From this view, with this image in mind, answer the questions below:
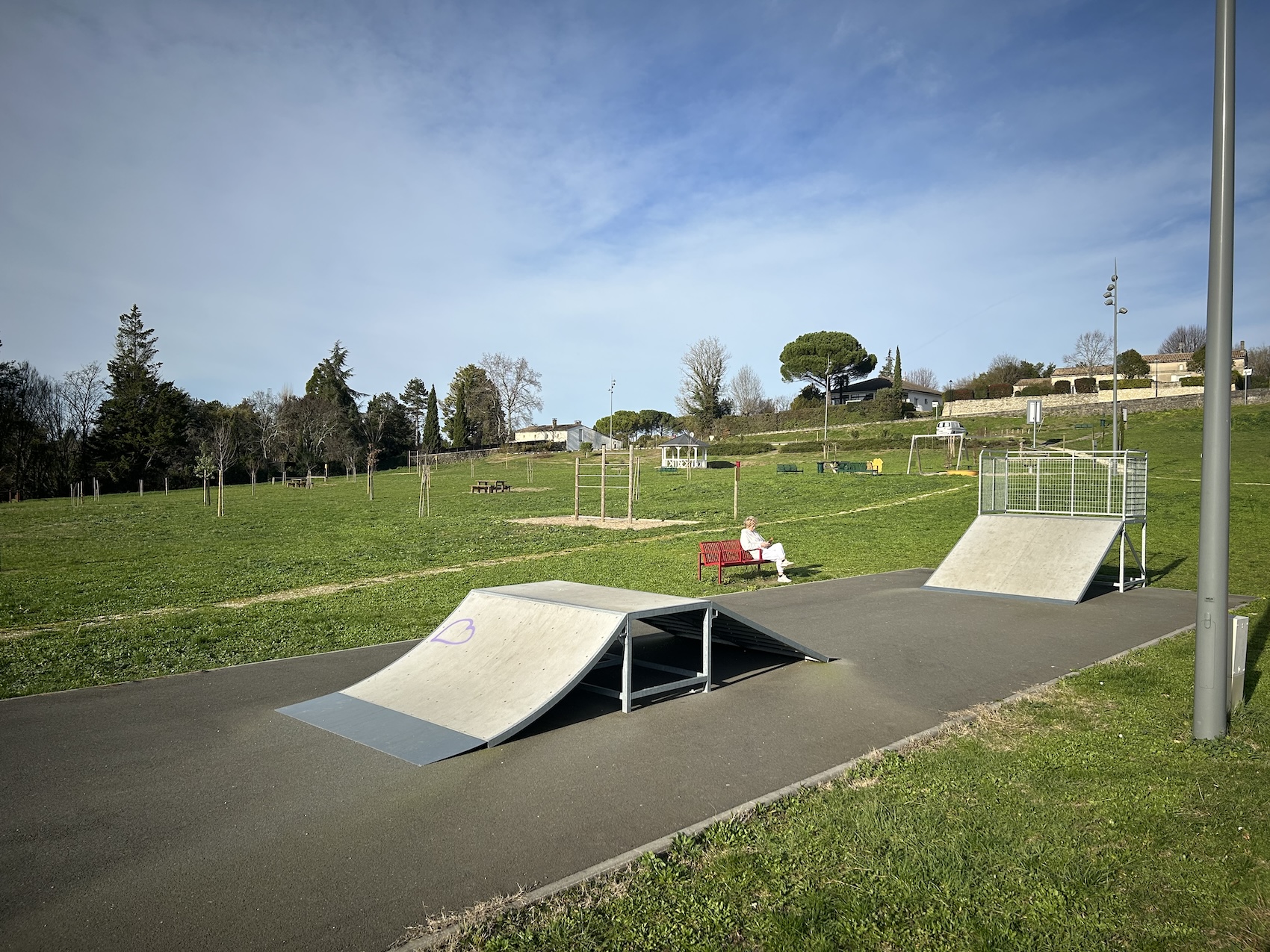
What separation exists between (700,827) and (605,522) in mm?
22255

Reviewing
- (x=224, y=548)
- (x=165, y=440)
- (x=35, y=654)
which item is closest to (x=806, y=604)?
(x=35, y=654)

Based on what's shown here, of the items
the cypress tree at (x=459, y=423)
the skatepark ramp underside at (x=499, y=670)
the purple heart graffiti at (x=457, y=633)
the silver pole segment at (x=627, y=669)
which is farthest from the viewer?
the cypress tree at (x=459, y=423)

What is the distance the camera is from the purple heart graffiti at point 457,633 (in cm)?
812

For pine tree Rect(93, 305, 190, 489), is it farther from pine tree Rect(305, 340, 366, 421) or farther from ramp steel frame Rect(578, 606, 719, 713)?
ramp steel frame Rect(578, 606, 719, 713)

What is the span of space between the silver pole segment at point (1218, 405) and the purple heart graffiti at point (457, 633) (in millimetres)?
6008

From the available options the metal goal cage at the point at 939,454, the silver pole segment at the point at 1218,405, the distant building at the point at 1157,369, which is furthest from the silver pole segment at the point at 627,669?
the distant building at the point at 1157,369

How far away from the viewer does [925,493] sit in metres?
33.8

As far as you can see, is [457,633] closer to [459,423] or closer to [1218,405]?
[1218,405]

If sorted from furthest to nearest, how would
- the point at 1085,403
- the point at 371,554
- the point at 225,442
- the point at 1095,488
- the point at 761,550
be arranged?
the point at 1085,403 < the point at 225,442 < the point at 371,554 < the point at 1095,488 < the point at 761,550

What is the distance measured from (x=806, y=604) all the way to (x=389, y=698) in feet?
22.9

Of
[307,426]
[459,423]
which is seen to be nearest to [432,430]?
[459,423]

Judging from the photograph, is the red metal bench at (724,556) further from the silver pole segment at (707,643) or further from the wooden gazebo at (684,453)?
the wooden gazebo at (684,453)

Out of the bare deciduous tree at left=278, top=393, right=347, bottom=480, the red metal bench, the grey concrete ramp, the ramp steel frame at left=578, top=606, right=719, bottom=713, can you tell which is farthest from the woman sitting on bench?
the bare deciduous tree at left=278, top=393, right=347, bottom=480

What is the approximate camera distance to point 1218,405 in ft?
19.6
